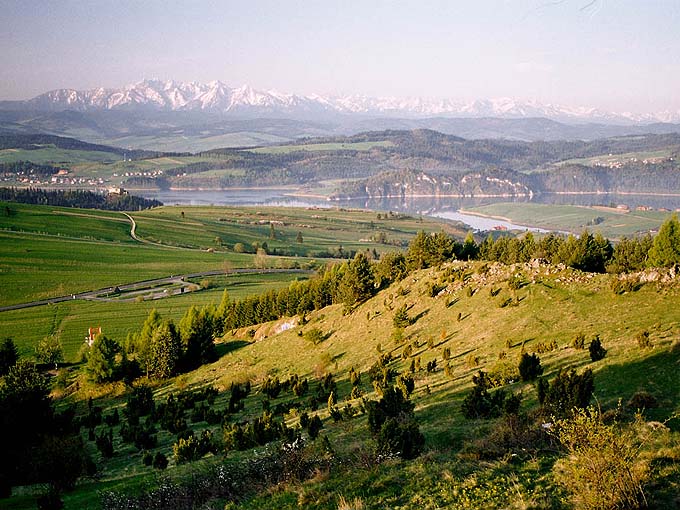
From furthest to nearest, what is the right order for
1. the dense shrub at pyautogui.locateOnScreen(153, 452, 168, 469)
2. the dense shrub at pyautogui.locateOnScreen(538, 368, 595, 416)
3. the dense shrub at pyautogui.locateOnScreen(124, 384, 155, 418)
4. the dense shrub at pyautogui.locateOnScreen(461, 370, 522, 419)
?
the dense shrub at pyautogui.locateOnScreen(124, 384, 155, 418), the dense shrub at pyautogui.locateOnScreen(153, 452, 168, 469), the dense shrub at pyautogui.locateOnScreen(461, 370, 522, 419), the dense shrub at pyautogui.locateOnScreen(538, 368, 595, 416)

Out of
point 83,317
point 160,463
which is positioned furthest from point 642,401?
point 83,317

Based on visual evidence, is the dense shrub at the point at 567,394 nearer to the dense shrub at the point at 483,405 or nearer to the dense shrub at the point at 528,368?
the dense shrub at the point at 483,405

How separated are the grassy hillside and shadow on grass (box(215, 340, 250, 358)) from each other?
0.36m

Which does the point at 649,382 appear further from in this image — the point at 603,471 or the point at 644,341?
the point at 603,471

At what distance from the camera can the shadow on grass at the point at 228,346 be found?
57.5 m

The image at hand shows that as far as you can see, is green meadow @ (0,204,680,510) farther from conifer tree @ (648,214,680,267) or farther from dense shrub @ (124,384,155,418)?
conifer tree @ (648,214,680,267)

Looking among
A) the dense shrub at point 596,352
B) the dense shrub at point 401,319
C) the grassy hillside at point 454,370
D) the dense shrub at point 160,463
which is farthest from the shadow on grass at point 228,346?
the dense shrub at point 596,352

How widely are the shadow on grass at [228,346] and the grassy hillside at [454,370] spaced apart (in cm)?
36

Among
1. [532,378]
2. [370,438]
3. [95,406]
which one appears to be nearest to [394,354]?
[532,378]

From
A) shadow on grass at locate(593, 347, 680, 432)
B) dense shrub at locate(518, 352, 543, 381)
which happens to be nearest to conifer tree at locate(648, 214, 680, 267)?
shadow on grass at locate(593, 347, 680, 432)

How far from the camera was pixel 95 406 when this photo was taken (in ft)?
153

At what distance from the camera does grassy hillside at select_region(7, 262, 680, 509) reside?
12.9 metres

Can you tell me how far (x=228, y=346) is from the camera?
197 feet

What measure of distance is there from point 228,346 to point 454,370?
38069 millimetres
